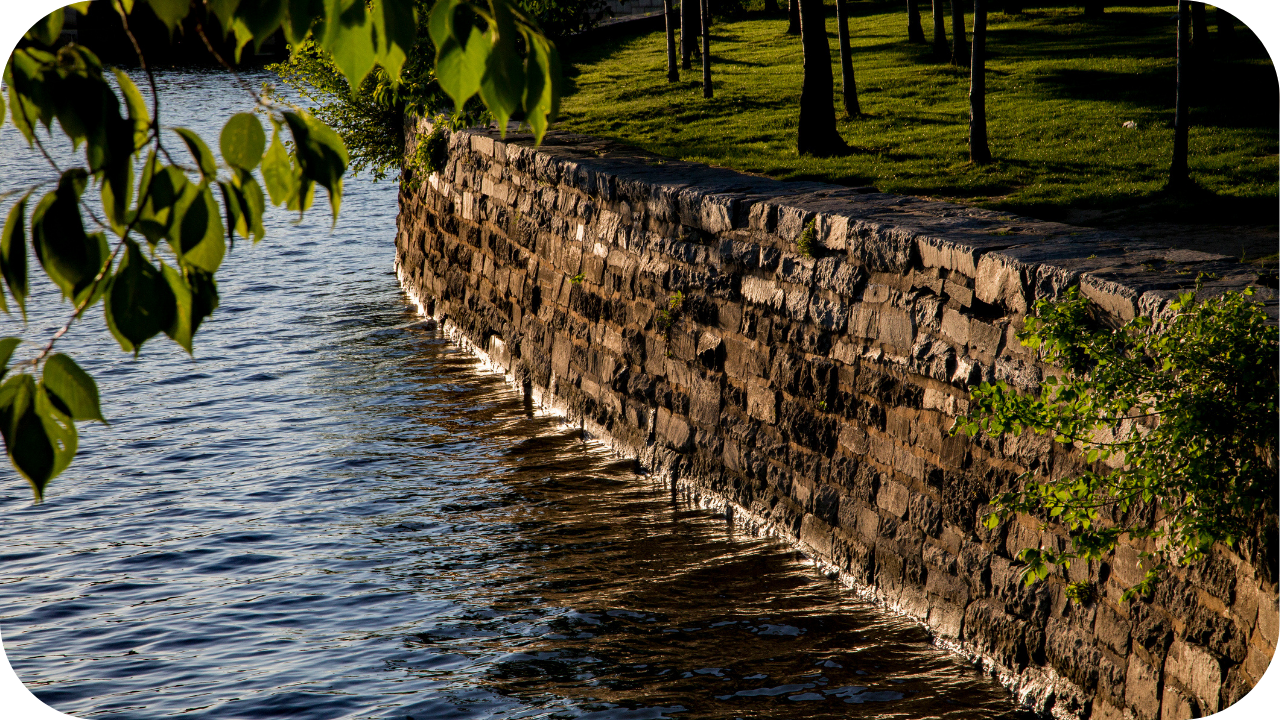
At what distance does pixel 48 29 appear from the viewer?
7.01 feet

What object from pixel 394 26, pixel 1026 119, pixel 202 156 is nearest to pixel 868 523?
pixel 394 26

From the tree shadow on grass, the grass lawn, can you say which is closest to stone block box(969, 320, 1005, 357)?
the grass lawn

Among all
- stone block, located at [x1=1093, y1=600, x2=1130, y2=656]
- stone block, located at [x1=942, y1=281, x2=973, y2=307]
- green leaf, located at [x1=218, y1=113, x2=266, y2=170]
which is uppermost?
green leaf, located at [x1=218, y1=113, x2=266, y2=170]

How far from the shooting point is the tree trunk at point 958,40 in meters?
19.8

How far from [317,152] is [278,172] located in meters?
0.21

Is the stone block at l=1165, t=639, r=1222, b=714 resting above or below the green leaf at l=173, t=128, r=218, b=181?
below

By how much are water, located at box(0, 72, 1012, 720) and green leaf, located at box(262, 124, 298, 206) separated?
4.15 m

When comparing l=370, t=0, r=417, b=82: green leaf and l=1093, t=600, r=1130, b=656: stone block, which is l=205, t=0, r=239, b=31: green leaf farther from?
l=1093, t=600, r=1130, b=656: stone block

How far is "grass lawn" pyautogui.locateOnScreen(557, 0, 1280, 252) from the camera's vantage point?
9.97 metres

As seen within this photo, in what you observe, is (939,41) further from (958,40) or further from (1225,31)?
(1225,31)

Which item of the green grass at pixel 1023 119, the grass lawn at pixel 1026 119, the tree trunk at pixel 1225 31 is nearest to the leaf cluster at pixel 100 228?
the grass lawn at pixel 1026 119

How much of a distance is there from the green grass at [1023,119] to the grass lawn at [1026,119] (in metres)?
0.03

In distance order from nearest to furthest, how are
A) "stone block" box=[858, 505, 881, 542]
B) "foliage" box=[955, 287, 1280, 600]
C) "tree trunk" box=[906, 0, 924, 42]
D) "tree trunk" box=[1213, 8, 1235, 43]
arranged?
"foliage" box=[955, 287, 1280, 600] < "stone block" box=[858, 505, 881, 542] < "tree trunk" box=[1213, 8, 1235, 43] < "tree trunk" box=[906, 0, 924, 42]

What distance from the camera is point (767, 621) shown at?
656 centimetres
